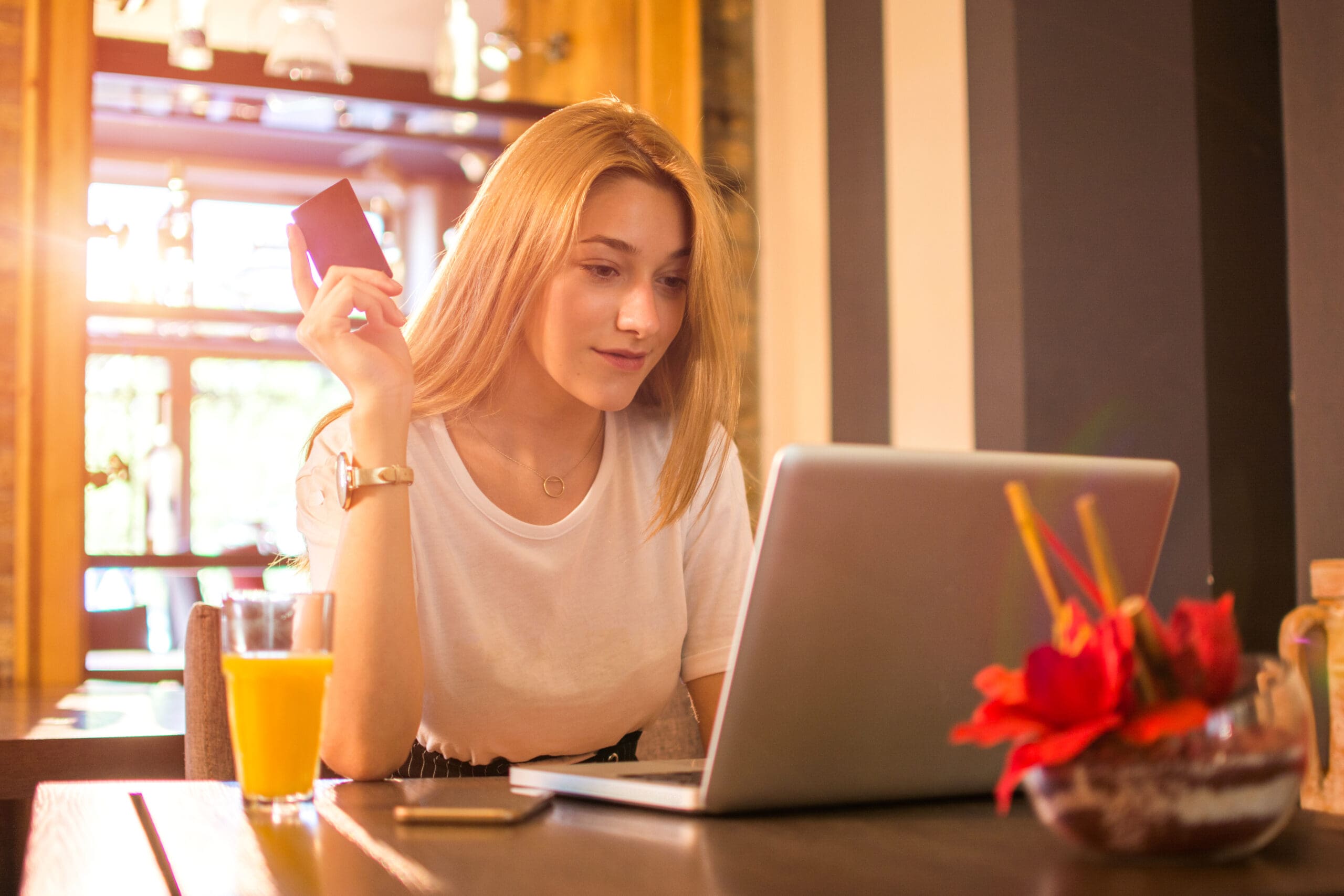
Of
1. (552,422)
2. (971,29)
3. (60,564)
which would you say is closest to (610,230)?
(552,422)

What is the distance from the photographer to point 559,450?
1.58m

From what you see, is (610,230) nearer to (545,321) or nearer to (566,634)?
(545,321)

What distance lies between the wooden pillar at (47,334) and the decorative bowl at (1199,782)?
2471mm

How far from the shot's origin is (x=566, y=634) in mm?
1462

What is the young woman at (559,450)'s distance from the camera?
1.40m

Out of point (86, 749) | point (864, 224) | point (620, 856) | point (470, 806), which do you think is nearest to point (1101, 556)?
point (620, 856)

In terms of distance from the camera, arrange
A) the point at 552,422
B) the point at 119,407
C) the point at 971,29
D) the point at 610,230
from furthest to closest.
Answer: the point at 119,407 → the point at 971,29 → the point at 552,422 → the point at 610,230

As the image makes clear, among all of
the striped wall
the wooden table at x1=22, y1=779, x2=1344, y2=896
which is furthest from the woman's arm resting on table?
the striped wall

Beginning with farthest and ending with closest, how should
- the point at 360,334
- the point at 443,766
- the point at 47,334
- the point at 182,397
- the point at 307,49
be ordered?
1. the point at 182,397
2. the point at 307,49
3. the point at 47,334
4. the point at 443,766
5. the point at 360,334

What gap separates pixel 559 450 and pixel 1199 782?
3.45 ft

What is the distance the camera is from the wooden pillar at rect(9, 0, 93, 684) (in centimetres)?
264

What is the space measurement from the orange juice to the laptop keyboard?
22cm

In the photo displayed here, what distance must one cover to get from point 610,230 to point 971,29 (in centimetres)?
126

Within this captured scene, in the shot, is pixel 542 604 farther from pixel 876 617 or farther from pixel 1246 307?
pixel 1246 307
